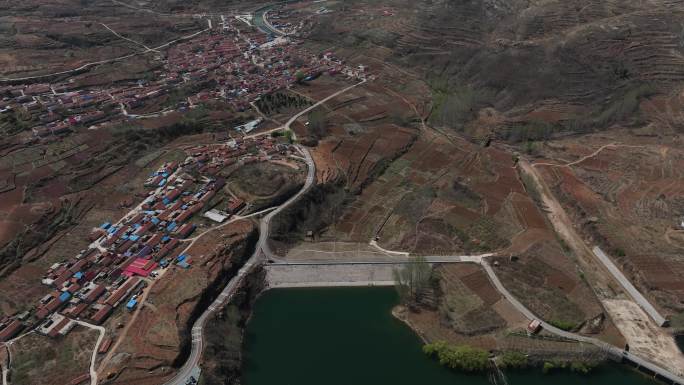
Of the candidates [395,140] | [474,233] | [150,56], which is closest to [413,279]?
[474,233]

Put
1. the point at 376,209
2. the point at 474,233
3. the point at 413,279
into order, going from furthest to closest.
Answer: the point at 376,209, the point at 474,233, the point at 413,279

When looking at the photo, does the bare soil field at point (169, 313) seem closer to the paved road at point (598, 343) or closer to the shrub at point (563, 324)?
the paved road at point (598, 343)

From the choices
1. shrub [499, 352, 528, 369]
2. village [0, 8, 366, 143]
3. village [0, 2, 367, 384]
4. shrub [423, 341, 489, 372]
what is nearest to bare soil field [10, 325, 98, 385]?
village [0, 2, 367, 384]

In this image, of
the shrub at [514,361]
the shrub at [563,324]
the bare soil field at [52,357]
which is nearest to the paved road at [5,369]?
the bare soil field at [52,357]

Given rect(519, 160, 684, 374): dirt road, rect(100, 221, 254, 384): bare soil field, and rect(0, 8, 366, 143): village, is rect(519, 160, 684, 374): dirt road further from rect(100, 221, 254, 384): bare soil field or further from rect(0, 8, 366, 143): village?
rect(0, 8, 366, 143): village

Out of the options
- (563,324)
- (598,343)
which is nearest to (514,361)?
(563,324)

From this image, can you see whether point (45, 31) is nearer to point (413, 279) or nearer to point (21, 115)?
point (21, 115)

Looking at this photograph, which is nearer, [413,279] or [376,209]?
[413,279]

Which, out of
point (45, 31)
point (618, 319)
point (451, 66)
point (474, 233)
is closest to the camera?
point (618, 319)
